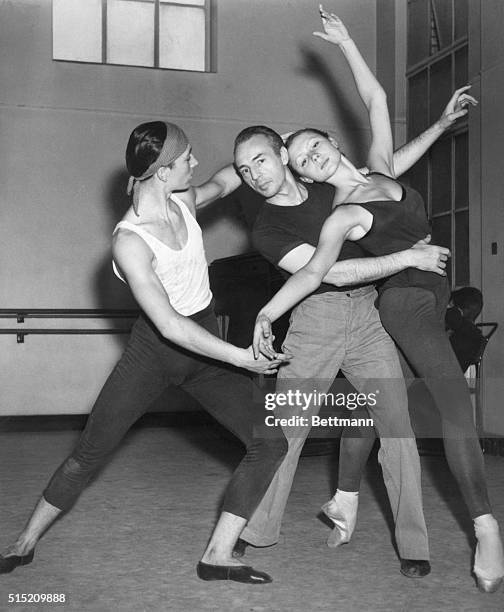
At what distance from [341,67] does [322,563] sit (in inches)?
233

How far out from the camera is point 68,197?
7.62 m

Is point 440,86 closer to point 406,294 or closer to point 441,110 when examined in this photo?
point 441,110

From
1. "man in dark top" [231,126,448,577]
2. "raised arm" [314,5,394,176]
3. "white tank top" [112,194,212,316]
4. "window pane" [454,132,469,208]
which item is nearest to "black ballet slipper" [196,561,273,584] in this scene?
"man in dark top" [231,126,448,577]

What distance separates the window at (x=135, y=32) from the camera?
25.3ft

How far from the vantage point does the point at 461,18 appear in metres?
6.99

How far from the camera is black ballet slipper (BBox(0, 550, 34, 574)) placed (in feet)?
9.50

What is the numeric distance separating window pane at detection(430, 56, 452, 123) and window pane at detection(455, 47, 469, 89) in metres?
0.12

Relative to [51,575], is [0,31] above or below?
above

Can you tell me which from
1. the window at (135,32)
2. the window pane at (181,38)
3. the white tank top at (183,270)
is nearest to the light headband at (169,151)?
the white tank top at (183,270)

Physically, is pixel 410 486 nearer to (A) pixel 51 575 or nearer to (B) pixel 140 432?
(A) pixel 51 575

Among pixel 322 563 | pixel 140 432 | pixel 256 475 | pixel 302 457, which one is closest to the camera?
pixel 256 475

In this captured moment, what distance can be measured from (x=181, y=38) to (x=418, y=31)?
2068 mm

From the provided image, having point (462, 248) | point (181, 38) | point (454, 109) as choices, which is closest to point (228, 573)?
point (454, 109)

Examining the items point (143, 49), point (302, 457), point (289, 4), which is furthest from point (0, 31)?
point (302, 457)
